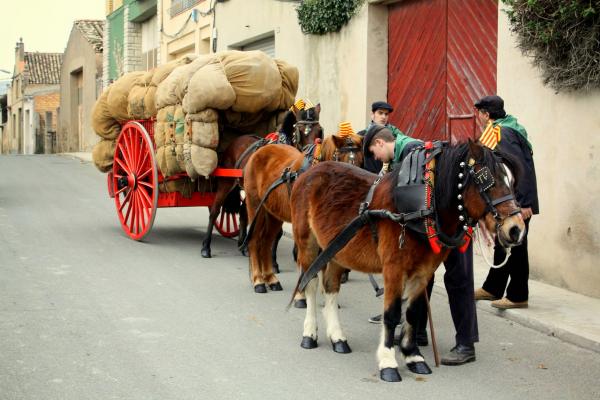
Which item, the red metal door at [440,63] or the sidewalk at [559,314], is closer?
the sidewalk at [559,314]

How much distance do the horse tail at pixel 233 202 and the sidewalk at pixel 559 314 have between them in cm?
325

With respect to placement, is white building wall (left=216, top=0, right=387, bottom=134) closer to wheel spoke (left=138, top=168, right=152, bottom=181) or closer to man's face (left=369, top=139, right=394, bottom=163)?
wheel spoke (left=138, top=168, right=152, bottom=181)

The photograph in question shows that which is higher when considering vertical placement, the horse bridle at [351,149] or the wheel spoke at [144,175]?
the horse bridle at [351,149]

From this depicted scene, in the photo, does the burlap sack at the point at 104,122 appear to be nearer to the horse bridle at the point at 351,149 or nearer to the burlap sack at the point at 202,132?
the burlap sack at the point at 202,132

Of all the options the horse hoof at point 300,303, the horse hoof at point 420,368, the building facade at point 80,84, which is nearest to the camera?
the horse hoof at point 420,368

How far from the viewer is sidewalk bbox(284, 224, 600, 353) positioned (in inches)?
266

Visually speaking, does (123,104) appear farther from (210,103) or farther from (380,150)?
(380,150)

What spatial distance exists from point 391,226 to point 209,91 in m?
5.07

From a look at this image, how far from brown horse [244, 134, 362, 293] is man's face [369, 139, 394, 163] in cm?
187

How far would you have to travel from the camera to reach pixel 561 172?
29.4 ft

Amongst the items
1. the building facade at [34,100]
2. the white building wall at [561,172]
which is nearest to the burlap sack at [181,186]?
the white building wall at [561,172]

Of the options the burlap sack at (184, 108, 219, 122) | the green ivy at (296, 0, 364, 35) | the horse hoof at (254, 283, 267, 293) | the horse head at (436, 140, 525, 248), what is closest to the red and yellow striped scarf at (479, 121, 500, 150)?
the horse head at (436, 140, 525, 248)

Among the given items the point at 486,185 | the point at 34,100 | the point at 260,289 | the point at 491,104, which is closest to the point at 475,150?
the point at 486,185

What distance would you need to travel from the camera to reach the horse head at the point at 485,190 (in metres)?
4.92
